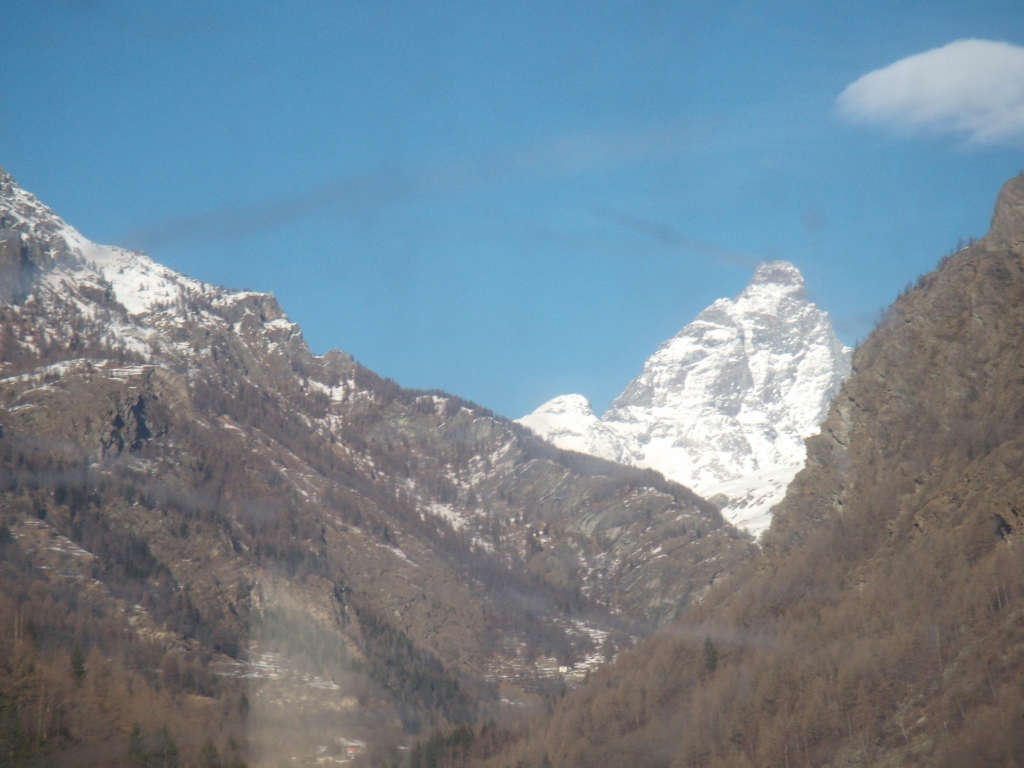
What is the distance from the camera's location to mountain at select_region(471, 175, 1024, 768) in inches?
4631

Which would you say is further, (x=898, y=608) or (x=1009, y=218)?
(x=1009, y=218)

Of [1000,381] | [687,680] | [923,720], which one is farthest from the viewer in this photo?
[687,680]

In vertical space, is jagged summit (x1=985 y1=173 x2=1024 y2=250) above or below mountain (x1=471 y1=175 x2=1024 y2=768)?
above

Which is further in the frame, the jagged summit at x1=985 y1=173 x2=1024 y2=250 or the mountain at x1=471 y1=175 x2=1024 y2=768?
the jagged summit at x1=985 y1=173 x2=1024 y2=250

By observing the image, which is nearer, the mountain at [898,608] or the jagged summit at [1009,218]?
the mountain at [898,608]

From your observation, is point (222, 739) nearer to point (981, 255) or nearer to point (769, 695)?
point (769, 695)

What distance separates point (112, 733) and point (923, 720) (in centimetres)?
10809

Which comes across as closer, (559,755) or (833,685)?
(833,685)

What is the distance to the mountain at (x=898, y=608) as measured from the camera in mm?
117625

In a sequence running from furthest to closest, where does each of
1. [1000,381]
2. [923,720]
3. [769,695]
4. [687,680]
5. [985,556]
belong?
[687,680], [1000,381], [769,695], [985,556], [923,720]

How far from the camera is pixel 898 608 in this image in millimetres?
144000

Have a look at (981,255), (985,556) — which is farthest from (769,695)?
(981,255)

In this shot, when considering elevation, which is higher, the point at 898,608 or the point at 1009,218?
the point at 1009,218

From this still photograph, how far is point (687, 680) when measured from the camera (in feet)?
588
